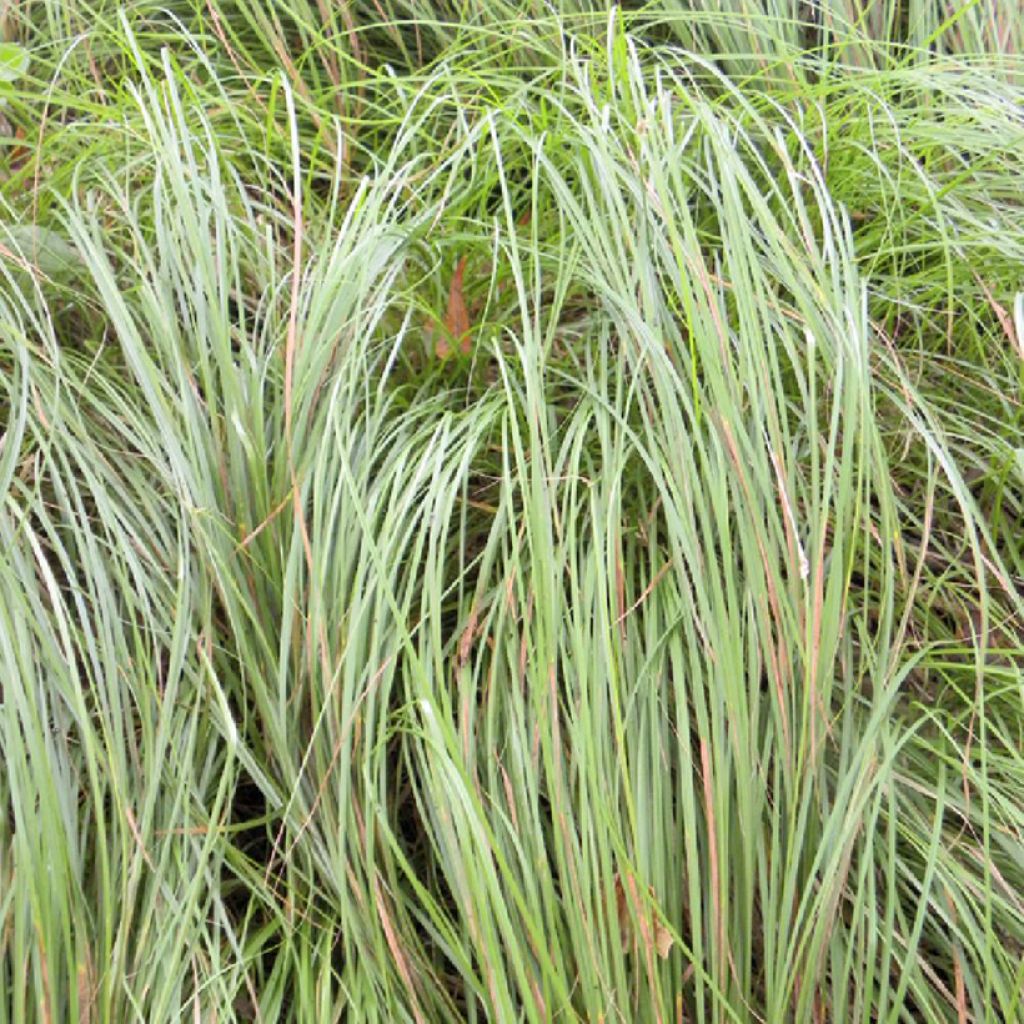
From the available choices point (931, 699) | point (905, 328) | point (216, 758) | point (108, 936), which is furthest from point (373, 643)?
point (905, 328)

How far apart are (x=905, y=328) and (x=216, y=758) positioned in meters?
1.03

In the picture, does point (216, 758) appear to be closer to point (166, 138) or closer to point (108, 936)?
point (108, 936)

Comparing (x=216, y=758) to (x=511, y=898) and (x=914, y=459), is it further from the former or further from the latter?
(x=914, y=459)

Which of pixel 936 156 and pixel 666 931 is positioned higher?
pixel 936 156

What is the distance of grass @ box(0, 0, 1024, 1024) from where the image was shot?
1295 mm

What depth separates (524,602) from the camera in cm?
137

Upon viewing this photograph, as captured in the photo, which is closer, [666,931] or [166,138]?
[666,931]

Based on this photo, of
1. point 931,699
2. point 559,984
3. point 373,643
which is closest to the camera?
point 559,984

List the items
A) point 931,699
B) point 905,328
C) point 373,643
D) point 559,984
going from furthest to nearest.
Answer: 1. point 905,328
2. point 931,699
3. point 373,643
4. point 559,984

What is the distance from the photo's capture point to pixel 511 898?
4.33 ft

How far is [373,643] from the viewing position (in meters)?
1.36

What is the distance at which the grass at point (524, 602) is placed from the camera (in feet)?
4.25

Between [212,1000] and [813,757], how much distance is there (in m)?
0.61

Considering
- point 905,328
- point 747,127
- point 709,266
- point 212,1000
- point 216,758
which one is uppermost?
point 747,127
